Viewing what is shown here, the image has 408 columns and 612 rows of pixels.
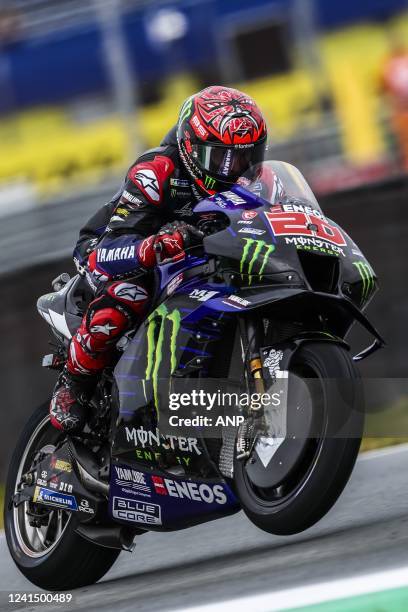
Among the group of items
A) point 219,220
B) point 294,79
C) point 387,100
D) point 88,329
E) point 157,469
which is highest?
point 219,220

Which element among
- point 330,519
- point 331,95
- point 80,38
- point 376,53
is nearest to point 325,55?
point 376,53

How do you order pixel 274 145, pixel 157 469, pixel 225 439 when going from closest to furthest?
pixel 225 439
pixel 157 469
pixel 274 145

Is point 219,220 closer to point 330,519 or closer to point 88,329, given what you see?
point 88,329

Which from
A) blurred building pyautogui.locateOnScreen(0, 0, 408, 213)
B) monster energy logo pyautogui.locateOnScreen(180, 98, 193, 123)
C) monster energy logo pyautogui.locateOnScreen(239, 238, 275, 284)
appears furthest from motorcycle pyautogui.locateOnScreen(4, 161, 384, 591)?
blurred building pyautogui.locateOnScreen(0, 0, 408, 213)

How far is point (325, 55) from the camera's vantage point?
21219mm

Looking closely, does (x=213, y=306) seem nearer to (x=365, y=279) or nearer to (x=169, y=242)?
(x=169, y=242)

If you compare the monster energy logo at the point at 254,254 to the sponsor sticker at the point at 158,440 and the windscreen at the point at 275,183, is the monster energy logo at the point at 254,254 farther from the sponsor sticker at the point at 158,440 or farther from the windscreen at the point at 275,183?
the sponsor sticker at the point at 158,440

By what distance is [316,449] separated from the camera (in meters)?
4.19

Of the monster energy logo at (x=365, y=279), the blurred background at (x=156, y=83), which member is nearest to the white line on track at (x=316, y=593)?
the monster energy logo at (x=365, y=279)

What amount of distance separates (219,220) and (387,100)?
28.3ft

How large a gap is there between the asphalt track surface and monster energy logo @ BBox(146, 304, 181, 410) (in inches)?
28.4

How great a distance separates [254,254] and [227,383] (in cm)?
52

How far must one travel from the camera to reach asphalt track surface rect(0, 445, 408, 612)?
13.4 feet

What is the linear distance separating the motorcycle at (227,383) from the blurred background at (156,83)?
6568 mm
